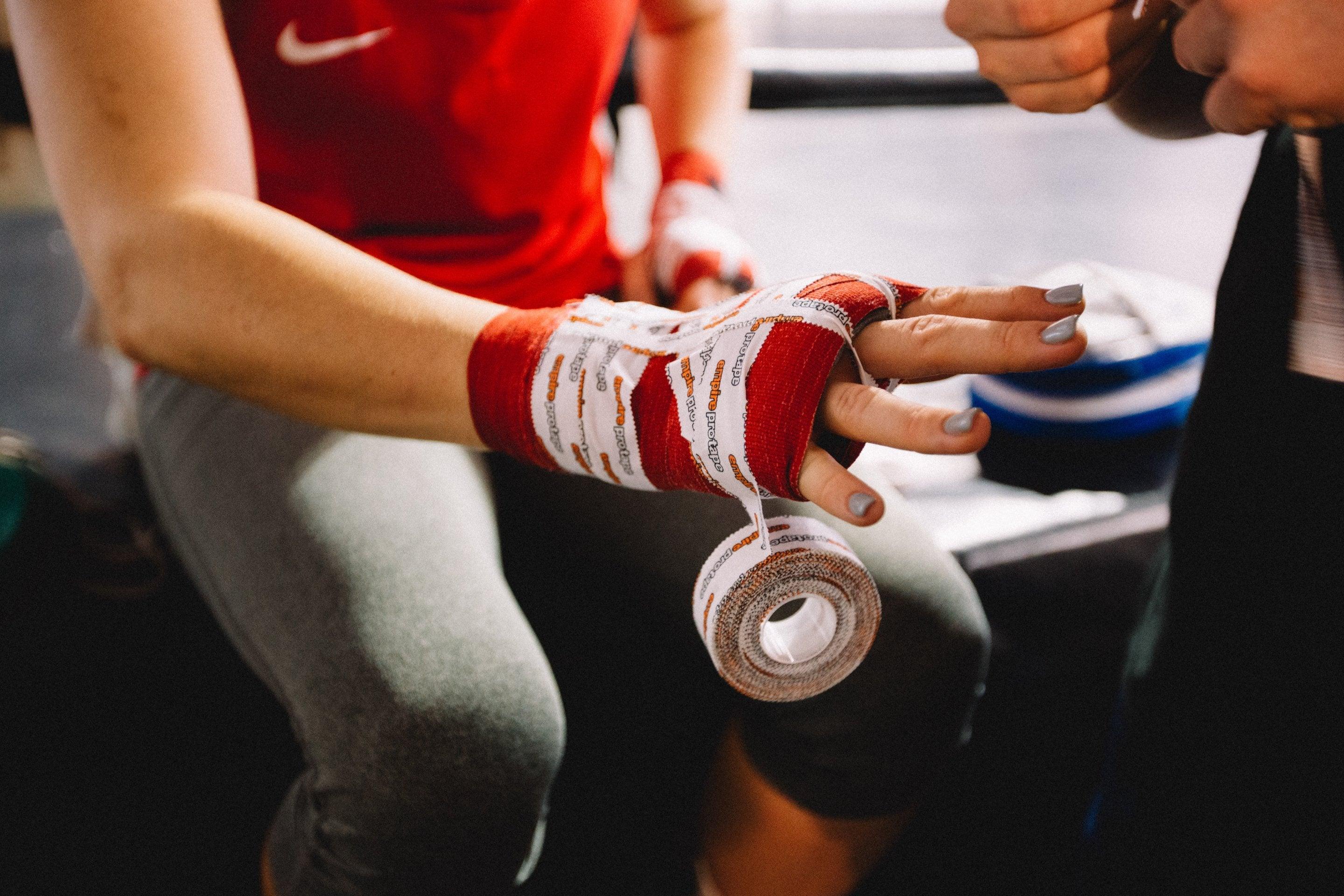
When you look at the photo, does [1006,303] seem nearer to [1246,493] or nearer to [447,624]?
[1246,493]

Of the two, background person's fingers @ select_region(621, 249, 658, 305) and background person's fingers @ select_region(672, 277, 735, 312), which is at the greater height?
background person's fingers @ select_region(672, 277, 735, 312)

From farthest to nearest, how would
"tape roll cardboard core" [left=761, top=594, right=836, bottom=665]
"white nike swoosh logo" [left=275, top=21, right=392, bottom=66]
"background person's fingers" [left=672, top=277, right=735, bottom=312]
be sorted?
"background person's fingers" [left=672, top=277, right=735, bottom=312]
"white nike swoosh logo" [left=275, top=21, right=392, bottom=66]
"tape roll cardboard core" [left=761, top=594, right=836, bottom=665]

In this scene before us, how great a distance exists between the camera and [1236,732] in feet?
1.88

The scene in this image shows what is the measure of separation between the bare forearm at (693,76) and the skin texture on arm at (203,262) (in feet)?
1.95

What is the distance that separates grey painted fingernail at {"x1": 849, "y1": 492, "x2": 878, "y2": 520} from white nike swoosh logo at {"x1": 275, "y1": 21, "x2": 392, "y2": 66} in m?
0.55

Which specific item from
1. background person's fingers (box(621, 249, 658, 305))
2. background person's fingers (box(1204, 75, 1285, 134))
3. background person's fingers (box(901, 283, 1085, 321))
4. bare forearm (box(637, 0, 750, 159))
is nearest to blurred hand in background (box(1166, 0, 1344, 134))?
background person's fingers (box(1204, 75, 1285, 134))

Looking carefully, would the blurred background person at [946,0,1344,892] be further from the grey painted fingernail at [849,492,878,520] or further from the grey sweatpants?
the grey painted fingernail at [849,492,878,520]

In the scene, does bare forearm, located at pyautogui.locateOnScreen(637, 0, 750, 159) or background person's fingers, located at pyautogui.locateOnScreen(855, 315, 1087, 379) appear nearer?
background person's fingers, located at pyautogui.locateOnScreen(855, 315, 1087, 379)

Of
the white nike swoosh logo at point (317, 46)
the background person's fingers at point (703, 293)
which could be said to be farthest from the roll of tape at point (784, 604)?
the white nike swoosh logo at point (317, 46)

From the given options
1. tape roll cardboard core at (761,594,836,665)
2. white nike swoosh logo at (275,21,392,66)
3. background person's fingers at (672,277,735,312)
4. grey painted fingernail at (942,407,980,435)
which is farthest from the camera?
background person's fingers at (672,277,735,312)

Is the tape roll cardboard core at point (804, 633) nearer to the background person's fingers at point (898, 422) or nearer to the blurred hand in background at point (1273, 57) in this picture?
the background person's fingers at point (898, 422)

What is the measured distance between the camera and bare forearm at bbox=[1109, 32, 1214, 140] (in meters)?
0.65

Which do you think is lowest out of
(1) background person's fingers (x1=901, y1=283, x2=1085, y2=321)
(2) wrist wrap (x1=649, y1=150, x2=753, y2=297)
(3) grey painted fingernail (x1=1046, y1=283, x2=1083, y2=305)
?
(2) wrist wrap (x1=649, y1=150, x2=753, y2=297)

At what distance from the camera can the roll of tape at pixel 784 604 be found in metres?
0.42
